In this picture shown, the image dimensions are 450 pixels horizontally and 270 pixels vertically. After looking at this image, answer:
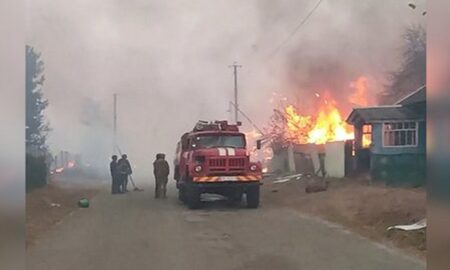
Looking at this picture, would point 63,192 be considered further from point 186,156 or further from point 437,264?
point 437,264

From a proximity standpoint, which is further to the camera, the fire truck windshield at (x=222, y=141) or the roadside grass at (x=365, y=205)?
the fire truck windshield at (x=222, y=141)

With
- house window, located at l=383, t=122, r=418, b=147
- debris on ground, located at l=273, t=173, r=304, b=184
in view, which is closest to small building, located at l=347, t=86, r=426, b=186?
house window, located at l=383, t=122, r=418, b=147

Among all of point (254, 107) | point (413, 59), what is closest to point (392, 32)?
point (413, 59)

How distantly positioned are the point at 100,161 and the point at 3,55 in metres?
0.57

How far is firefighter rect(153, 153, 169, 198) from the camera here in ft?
9.74

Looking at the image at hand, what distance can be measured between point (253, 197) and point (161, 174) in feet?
1.31

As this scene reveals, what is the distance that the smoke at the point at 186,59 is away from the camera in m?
2.88

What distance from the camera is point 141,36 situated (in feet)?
9.66

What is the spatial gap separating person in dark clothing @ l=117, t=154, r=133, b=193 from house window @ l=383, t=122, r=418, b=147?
1.07 m

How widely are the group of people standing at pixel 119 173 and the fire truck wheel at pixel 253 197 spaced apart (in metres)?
0.51

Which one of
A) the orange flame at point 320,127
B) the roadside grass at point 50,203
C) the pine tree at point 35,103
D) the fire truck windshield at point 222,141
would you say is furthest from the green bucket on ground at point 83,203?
the orange flame at point 320,127

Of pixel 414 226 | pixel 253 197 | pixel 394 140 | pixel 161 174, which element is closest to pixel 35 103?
pixel 161 174

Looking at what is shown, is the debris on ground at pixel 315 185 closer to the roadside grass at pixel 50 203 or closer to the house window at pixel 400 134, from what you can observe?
the house window at pixel 400 134

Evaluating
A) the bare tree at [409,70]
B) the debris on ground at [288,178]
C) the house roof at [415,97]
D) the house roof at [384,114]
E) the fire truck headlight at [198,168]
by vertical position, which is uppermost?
the bare tree at [409,70]
